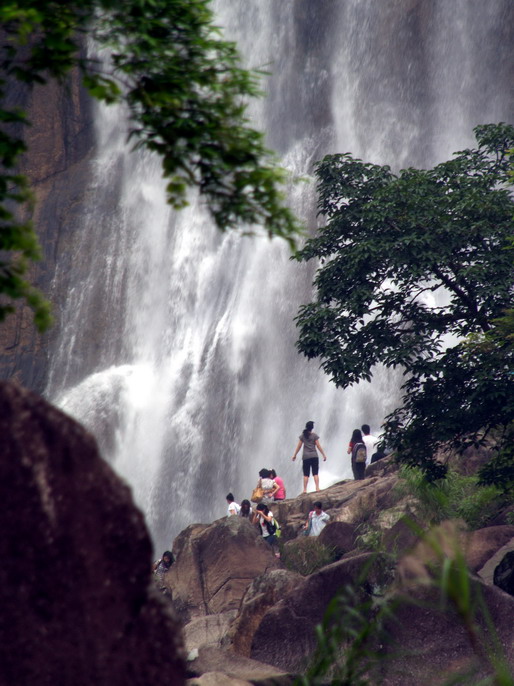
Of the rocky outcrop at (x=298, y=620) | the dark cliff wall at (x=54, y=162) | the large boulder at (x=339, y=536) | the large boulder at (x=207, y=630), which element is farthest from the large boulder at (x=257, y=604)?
the dark cliff wall at (x=54, y=162)

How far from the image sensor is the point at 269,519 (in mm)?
16375

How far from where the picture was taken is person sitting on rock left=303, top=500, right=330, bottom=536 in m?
15.3

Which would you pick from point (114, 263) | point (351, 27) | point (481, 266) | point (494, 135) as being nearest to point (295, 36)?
point (351, 27)

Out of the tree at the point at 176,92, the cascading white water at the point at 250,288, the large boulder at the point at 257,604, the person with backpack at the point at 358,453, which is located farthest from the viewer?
the cascading white water at the point at 250,288

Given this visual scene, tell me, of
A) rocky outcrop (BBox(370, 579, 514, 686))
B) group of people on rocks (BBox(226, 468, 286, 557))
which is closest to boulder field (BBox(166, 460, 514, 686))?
rocky outcrop (BBox(370, 579, 514, 686))

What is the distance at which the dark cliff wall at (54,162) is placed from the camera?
3766cm

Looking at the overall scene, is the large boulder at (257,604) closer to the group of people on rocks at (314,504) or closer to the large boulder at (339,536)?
the large boulder at (339,536)

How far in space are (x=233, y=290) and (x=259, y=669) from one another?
2459 centimetres

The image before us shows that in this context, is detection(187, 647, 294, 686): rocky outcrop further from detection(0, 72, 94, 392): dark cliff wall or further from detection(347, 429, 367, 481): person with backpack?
detection(0, 72, 94, 392): dark cliff wall

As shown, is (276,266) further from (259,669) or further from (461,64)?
(259,669)

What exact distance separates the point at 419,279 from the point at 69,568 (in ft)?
30.6

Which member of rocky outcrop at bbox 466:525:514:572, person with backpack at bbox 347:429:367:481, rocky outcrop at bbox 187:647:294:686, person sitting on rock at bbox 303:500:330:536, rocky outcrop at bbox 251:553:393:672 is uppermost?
person with backpack at bbox 347:429:367:481

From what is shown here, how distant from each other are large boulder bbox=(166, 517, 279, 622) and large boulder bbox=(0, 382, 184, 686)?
12025 millimetres

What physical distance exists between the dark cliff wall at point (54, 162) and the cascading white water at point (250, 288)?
3.24 ft
